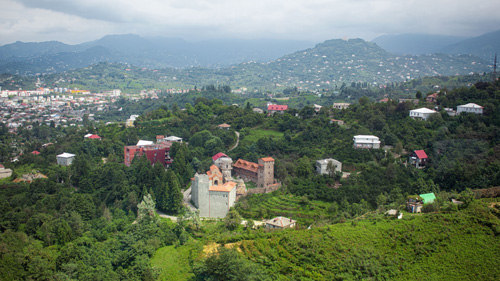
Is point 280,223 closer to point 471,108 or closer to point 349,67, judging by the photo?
point 471,108

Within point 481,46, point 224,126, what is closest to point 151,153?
point 224,126

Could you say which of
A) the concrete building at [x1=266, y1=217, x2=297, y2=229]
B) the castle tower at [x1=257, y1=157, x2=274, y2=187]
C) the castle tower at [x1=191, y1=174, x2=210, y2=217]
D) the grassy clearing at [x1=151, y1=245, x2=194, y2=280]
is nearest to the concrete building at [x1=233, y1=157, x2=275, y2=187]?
the castle tower at [x1=257, y1=157, x2=274, y2=187]

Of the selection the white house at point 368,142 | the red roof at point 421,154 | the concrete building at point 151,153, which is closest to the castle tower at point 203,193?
the concrete building at point 151,153

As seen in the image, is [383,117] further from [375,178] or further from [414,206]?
[414,206]

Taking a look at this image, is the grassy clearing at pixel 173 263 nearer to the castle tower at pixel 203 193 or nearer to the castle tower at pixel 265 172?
the castle tower at pixel 203 193

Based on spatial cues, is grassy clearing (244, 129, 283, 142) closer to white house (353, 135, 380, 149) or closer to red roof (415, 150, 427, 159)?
white house (353, 135, 380, 149)
